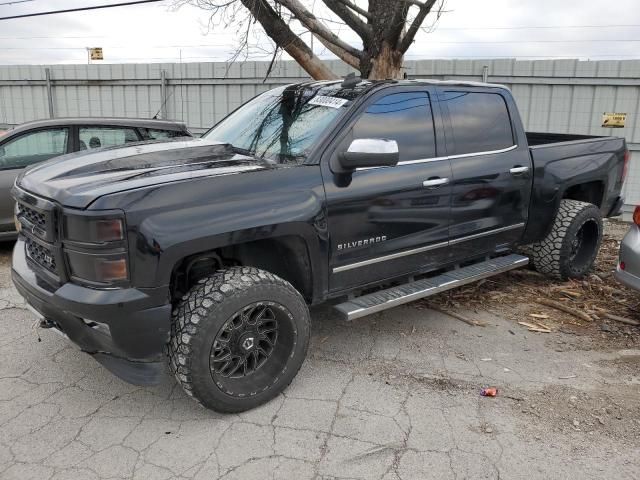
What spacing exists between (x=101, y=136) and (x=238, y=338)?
13.9 ft

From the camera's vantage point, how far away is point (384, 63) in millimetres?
7141

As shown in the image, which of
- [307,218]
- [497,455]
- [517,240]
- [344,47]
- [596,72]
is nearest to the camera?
[497,455]

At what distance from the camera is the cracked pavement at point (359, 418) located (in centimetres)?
276

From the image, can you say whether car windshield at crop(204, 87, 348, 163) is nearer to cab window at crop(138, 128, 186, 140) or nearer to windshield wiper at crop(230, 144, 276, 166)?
windshield wiper at crop(230, 144, 276, 166)

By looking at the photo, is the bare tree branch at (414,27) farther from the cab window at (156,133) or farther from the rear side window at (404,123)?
the cab window at (156,133)

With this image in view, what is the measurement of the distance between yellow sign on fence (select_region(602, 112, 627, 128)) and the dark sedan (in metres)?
7.14

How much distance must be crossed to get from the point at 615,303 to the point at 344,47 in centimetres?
457

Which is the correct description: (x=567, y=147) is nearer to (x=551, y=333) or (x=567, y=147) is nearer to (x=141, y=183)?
(x=551, y=333)

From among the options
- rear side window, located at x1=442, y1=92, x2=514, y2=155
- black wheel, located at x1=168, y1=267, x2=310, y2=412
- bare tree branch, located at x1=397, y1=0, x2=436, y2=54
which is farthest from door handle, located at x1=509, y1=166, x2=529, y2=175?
bare tree branch, located at x1=397, y1=0, x2=436, y2=54

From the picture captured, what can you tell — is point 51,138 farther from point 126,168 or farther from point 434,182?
point 434,182

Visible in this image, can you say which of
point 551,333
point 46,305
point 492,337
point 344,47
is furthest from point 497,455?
point 344,47

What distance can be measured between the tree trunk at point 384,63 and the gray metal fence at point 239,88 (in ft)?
10.0

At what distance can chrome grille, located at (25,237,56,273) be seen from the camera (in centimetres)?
307

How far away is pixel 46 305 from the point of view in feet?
9.98
